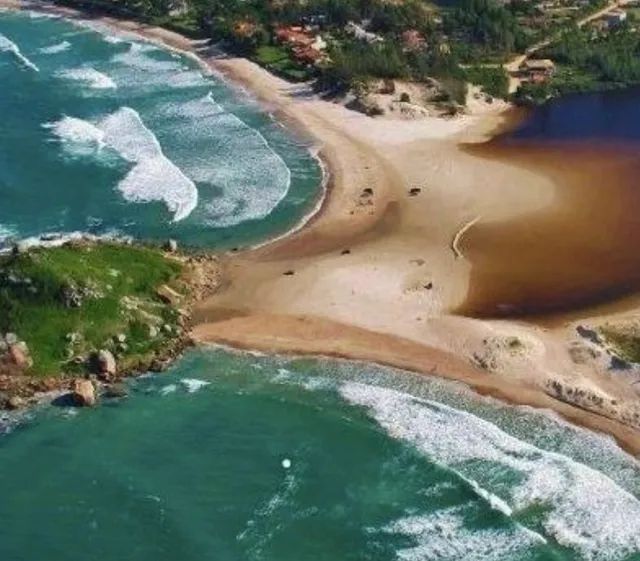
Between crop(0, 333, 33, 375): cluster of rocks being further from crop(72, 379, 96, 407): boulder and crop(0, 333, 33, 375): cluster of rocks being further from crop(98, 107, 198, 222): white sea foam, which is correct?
crop(98, 107, 198, 222): white sea foam

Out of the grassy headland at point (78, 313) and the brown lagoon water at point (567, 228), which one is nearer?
the grassy headland at point (78, 313)

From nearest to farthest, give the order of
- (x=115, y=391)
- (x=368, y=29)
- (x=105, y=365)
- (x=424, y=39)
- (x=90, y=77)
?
(x=115, y=391) → (x=105, y=365) → (x=90, y=77) → (x=424, y=39) → (x=368, y=29)

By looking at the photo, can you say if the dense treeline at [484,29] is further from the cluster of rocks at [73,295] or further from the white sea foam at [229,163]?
the cluster of rocks at [73,295]

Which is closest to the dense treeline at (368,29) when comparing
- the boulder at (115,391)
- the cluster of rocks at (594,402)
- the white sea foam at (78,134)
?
the white sea foam at (78,134)

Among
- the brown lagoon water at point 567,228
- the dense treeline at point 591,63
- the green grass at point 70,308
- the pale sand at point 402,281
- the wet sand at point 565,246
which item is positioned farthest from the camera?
the dense treeline at point 591,63

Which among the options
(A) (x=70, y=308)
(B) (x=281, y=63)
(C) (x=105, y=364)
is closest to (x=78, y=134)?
(B) (x=281, y=63)

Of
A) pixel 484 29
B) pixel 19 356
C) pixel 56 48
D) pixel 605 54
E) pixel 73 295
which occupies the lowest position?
pixel 19 356

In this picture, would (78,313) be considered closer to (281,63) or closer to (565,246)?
(565,246)
